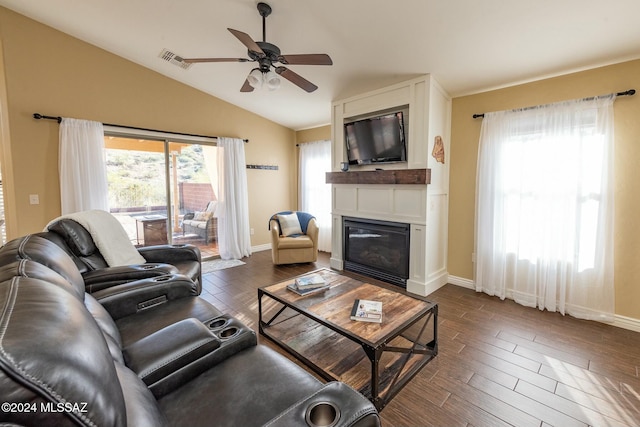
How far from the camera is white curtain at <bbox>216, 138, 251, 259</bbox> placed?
15.5ft

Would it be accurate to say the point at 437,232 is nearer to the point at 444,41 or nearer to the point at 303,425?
the point at 444,41

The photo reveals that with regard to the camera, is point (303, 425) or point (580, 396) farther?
point (580, 396)

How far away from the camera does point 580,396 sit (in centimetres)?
178

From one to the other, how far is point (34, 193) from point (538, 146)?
5.60m

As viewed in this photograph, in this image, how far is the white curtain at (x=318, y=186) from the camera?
5.27m

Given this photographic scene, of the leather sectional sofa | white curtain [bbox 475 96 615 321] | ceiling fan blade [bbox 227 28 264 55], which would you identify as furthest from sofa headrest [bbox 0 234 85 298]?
white curtain [bbox 475 96 615 321]

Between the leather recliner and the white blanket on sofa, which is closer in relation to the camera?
the leather recliner

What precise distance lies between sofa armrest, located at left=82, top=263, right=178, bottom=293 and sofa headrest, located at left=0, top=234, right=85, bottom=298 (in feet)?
1.45

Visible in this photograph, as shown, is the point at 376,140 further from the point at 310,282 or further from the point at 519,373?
the point at 519,373

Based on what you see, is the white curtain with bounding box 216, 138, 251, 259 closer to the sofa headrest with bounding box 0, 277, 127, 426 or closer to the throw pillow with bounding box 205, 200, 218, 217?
the throw pillow with bounding box 205, 200, 218, 217

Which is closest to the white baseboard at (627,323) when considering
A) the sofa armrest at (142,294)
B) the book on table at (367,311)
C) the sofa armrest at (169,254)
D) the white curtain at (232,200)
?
the book on table at (367,311)

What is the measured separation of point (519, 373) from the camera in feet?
6.53

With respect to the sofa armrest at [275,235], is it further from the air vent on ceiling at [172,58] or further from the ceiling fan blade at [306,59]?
the ceiling fan blade at [306,59]

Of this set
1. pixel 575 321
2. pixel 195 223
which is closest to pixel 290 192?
pixel 195 223
